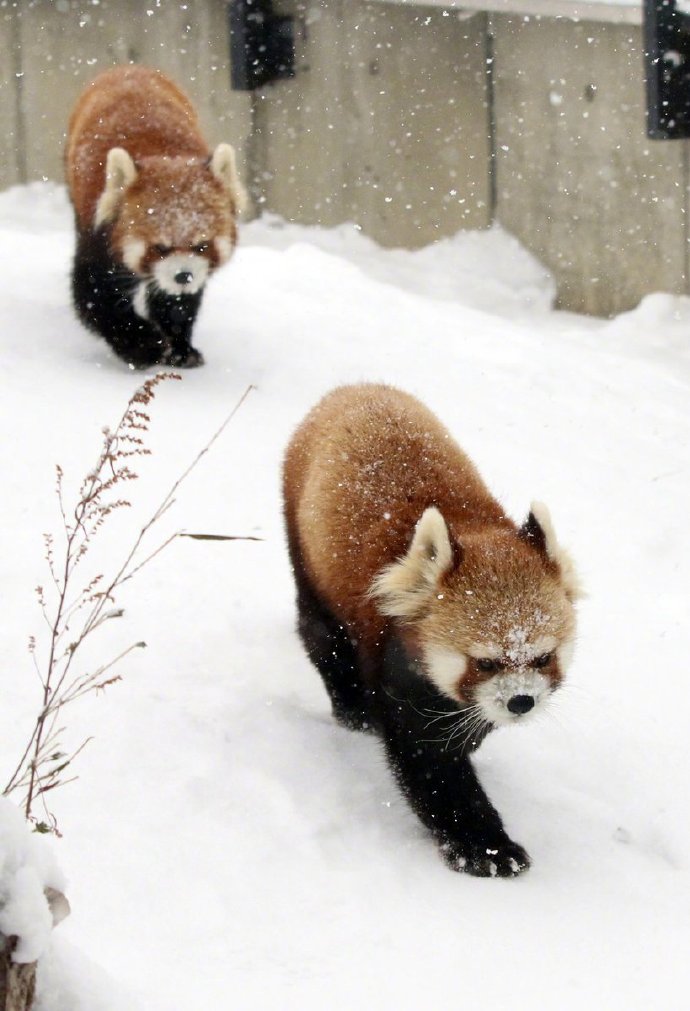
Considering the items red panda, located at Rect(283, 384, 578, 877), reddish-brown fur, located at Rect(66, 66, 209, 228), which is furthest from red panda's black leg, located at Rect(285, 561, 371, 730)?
reddish-brown fur, located at Rect(66, 66, 209, 228)

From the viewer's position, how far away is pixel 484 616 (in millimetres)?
3760

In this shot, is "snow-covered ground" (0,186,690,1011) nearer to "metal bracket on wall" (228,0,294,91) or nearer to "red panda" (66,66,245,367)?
"red panda" (66,66,245,367)

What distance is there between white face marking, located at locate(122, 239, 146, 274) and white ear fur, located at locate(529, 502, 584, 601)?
13.0ft

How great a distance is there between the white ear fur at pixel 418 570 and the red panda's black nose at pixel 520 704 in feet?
1.32

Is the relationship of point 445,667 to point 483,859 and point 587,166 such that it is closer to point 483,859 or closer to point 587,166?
point 483,859

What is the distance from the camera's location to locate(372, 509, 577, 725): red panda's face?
372 centimetres

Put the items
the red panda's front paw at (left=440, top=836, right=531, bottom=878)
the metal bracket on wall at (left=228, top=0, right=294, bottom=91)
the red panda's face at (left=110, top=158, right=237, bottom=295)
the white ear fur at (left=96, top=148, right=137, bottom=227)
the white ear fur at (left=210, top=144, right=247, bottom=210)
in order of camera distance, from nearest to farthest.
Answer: the red panda's front paw at (left=440, top=836, right=531, bottom=878) < the white ear fur at (left=96, top=148, right=137, bottom=227) < the red panda's face at (left=110, top=158, right=237, bottom=295) < the white ear fur at (left=210, top=144, right=247, bottom=210) < the metal bracket on wall at (left=228, top=0, right=294, bottom=91)

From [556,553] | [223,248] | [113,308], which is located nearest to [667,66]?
[223,248]

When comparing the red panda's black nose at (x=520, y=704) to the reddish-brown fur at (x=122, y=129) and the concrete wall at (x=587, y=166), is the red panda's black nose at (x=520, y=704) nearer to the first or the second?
the reddish-brown fur at (x=122, y=129)

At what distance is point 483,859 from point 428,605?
2.61ft

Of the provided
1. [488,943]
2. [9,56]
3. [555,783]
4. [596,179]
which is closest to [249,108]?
[9,56]

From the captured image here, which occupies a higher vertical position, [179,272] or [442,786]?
[179,272]

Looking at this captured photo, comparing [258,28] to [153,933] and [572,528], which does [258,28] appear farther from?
[153,933]

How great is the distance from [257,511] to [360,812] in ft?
6.70
